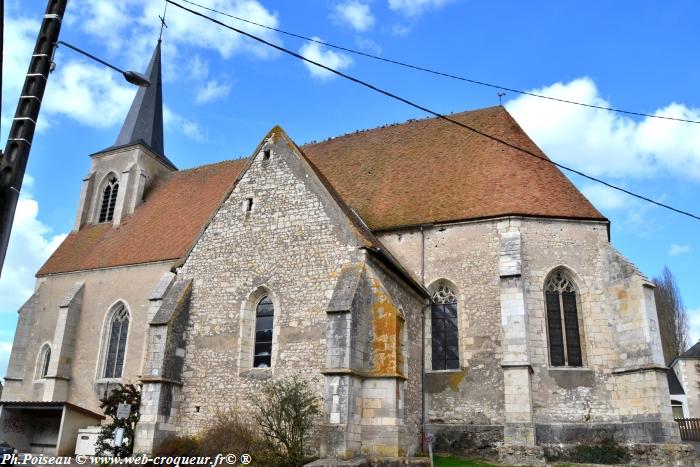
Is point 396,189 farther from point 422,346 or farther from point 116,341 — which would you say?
point 116,341

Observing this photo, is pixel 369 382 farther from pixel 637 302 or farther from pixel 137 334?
pixel 137 334

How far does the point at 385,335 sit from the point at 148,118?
68.1ft

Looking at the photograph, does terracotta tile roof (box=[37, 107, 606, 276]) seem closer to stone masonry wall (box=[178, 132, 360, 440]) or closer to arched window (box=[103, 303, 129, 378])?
stone masonry wall (box=[178, 132, 360, 440])

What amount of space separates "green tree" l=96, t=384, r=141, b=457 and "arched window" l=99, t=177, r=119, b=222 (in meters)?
12.7

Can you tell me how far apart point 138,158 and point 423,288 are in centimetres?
1601

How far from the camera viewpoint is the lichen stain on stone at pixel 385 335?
12047mm

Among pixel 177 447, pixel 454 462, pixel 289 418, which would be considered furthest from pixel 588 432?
pixel 177 447

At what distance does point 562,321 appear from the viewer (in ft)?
51.0

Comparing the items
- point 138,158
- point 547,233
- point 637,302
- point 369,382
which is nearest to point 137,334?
point 138,158

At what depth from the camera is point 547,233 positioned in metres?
16.1

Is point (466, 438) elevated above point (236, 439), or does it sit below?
above

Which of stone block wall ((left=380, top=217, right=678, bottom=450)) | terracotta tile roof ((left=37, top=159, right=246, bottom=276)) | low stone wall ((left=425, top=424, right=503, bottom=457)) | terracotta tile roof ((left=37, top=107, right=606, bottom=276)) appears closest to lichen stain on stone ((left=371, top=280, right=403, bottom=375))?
terracotta tile roof ((left=37, top=107, right=606, bottom=276))

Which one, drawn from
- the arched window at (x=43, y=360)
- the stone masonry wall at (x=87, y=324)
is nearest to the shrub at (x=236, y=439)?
the stone masonry wall at (x=87, y=324)

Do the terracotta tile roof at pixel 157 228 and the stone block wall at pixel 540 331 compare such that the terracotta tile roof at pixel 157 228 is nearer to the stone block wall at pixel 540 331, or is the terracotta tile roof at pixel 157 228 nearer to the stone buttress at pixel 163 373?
the stone buttress at pixel 163 373
